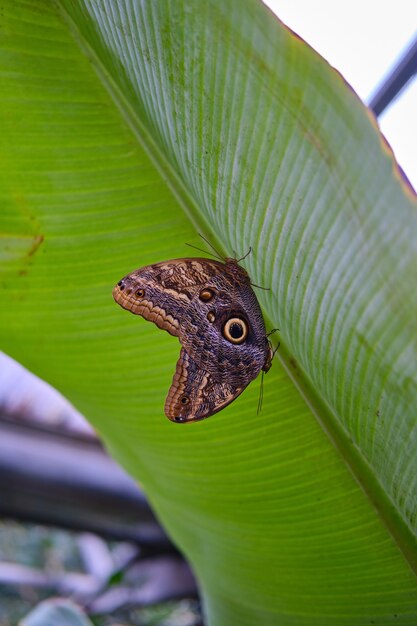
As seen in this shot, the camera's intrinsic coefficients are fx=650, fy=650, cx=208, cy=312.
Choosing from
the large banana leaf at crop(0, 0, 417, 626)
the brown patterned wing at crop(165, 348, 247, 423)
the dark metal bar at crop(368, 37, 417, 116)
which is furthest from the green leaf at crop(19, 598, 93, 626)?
the dark metal bar at crop(368, 37, 417, 116)

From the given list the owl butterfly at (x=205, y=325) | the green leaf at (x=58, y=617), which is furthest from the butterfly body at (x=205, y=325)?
the green leaf at (x=58, y=617)

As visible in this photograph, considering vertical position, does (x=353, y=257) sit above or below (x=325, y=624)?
above

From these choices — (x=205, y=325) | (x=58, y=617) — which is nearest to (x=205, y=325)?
(x=205, y=325)

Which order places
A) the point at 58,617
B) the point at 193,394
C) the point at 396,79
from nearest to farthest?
the point at 193,394 → the point at 396,79 → the point at 58,617

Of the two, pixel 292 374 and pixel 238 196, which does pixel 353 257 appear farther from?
pixel 292 374

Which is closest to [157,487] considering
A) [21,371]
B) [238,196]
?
[238,196]

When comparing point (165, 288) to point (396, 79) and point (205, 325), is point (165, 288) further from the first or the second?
point (396, 79)
